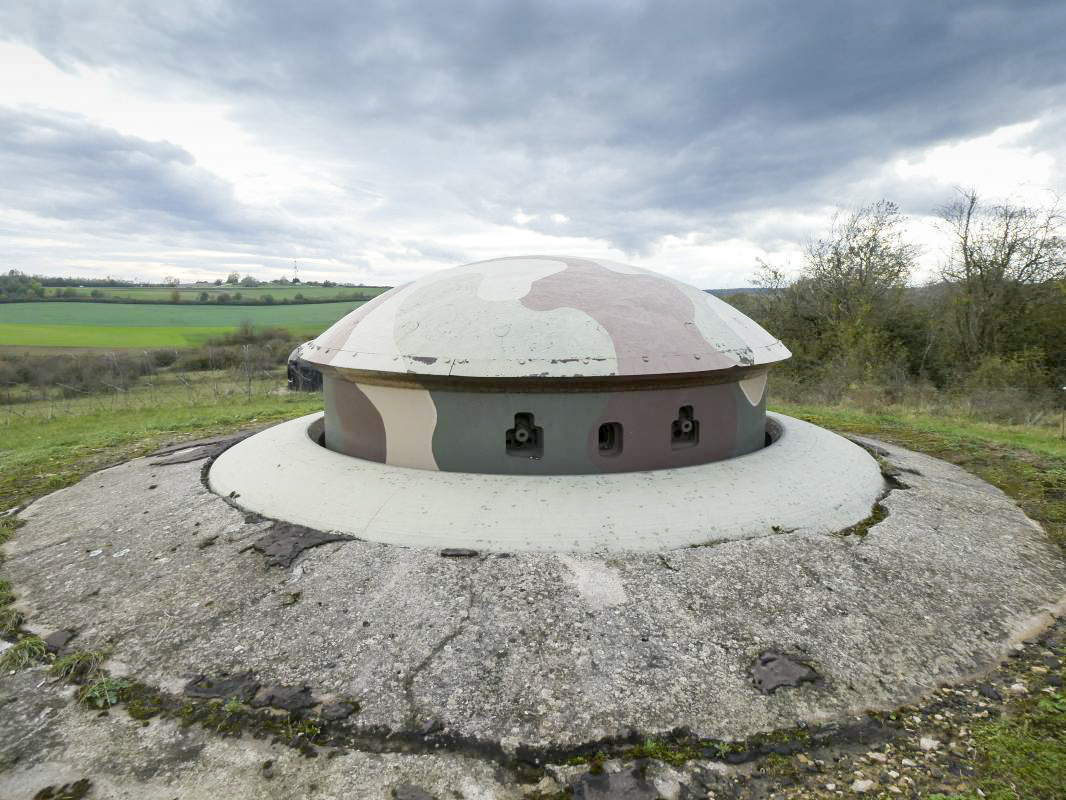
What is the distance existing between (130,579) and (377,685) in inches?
93.3

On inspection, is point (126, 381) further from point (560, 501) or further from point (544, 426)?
point (560, 501)

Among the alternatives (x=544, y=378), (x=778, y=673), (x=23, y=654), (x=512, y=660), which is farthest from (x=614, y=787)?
(x=23, y=654)

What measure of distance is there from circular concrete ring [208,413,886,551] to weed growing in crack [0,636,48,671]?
64.7 inches

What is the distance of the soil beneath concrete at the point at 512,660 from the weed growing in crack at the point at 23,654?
101 mm

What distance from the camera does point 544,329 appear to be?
16.1 ft

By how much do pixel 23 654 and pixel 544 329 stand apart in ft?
13.6

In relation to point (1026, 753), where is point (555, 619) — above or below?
above

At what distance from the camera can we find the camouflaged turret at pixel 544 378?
15.7 feet

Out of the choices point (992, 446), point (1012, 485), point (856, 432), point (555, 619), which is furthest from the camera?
point (856, 432)

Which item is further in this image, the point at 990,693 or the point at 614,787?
the point at 990,693

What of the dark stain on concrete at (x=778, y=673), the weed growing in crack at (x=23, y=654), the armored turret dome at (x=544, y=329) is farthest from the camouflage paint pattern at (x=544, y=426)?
the weed growing in crack at (x=23, y=654)

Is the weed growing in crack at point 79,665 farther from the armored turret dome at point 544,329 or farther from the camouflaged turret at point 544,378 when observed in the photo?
the armored turret dome at point 544,329

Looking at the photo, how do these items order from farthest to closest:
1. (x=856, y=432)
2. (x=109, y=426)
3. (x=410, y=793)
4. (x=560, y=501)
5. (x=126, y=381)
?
(x=126, y=381)
(x=109, y=426)
(x=856, y=432)
(x=560, y=501)
(x=410, y=793)

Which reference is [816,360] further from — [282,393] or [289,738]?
[289,738]
